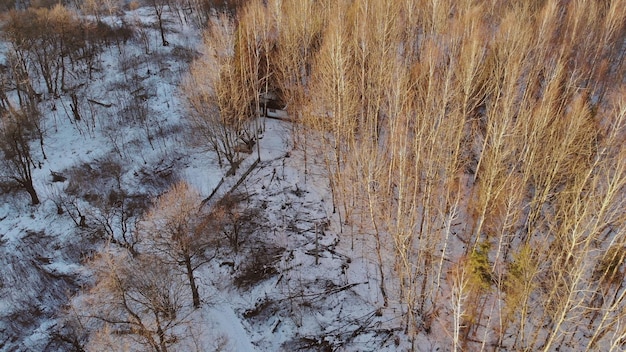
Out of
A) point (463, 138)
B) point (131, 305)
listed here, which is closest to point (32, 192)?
point (131, 305)

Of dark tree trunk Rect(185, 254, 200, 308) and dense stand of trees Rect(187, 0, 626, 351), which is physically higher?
dense stand of trees Rect(187, 0, 626, 351)

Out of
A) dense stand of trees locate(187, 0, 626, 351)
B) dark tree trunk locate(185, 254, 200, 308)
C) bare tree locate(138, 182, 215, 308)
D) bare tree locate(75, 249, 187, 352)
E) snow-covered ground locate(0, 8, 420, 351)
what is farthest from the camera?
snow-covered ground locate(0, 8, 420, 351)

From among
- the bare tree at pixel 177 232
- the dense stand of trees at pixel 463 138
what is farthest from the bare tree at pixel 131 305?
the dense stand of trees at pixel 463 138

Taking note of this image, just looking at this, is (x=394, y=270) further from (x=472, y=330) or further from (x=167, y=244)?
(x=167, y=244)

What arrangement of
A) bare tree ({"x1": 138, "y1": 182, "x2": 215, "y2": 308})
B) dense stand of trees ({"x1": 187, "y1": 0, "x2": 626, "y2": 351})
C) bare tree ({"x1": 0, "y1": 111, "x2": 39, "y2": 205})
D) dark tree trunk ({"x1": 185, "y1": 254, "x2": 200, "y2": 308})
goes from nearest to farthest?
dense stand of trees ({"x1": 187, "y1": 0, "x2": 626, "y2": 351})
bare tree ({"x1": 138, "y1": 182, "x2": 215, "y2": 308})
dark tree trunk ({"x1": 185, "y1": 254, "x2": 200, "y2": 308})
bare tree ({"x1": 0, "y1": 111, "x2": 39, "y2": 205})

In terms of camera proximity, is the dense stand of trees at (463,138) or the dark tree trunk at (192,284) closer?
the dense stand of trees at (463,138)

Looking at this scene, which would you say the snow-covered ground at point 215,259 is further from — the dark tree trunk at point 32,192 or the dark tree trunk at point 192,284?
the dark tree trunk at point 192,284

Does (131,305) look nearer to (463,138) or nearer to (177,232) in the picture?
(177,232)

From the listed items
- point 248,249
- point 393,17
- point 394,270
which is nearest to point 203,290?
point 248,249

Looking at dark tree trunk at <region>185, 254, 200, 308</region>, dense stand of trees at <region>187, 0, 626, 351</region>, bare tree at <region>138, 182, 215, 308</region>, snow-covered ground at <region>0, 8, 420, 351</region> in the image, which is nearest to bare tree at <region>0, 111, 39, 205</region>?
snow-covered ground at <region>0, 8, 420, 351</region>

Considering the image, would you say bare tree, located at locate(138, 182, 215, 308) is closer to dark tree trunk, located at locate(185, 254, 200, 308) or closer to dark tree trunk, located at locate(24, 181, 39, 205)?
dark tree trunk, located at locate(185, 254, 200, 308)
